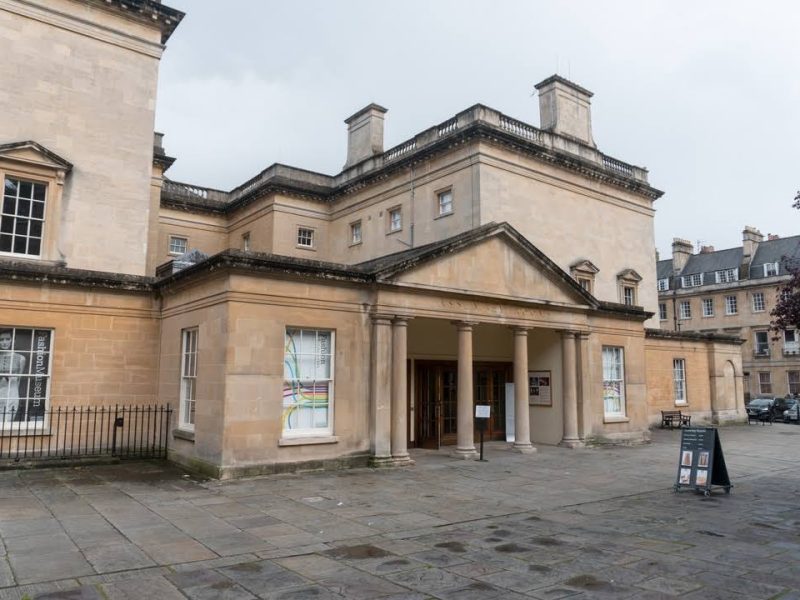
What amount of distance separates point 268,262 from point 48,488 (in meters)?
5.24

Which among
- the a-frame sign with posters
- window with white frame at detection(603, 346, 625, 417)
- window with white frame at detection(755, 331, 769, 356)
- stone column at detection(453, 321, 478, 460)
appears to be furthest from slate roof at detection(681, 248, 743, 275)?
the a-frame sign with posters

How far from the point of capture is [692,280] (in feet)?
179

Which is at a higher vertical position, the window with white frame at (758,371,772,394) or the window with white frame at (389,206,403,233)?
the window with white frame at (389,206,403,233)

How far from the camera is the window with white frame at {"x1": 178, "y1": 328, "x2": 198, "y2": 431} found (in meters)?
12.6

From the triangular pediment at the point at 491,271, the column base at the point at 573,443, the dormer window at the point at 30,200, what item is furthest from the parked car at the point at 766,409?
the dormer window at the point at 30,200

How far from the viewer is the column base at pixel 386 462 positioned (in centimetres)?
1250

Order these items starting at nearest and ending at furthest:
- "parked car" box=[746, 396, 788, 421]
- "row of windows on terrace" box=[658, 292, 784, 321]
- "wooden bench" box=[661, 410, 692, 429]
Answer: "wooden bench" box=[661, 410, 692, 429] → "parked car" box=[746, 396, 788, 421] → "row of windows on terrace" box=[658, 292, 784, 321]

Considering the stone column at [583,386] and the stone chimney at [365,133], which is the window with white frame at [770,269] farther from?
the stone column at [583,386]

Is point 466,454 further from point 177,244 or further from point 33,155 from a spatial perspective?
point 177,244

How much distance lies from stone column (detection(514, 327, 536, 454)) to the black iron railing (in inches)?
332

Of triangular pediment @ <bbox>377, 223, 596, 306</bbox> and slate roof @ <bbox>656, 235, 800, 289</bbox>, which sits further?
slate roof @ <bbox>656, 235, 800, 289</bbox>

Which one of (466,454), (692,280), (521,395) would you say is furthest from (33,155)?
(692,280)

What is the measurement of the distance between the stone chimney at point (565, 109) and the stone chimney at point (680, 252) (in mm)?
31572

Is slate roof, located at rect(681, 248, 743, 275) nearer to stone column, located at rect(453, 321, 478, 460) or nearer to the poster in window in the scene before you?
the poster in window
